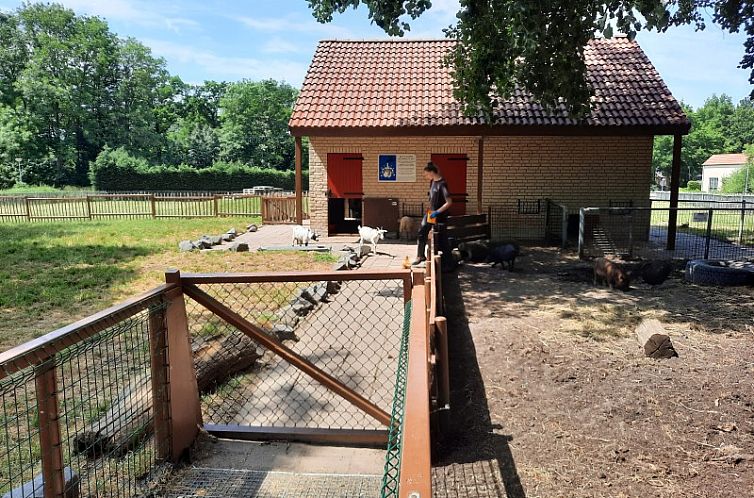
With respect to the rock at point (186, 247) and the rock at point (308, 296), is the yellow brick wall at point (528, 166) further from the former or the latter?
the rock at point (308, 296)

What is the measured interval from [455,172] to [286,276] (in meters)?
13.0

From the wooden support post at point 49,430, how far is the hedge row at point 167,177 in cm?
4242

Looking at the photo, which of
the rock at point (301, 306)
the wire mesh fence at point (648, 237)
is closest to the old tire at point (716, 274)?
the wire mesh fence at point (648, 237)

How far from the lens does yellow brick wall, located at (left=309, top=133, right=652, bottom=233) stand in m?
15.4

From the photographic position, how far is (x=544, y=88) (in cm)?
1116

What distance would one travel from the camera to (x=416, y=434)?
130cm

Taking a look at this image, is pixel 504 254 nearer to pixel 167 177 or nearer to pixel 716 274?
pixel 716 274

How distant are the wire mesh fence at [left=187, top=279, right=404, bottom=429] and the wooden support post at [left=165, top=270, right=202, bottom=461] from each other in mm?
723

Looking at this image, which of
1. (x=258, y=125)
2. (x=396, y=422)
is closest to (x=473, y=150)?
(x=396, y=422)

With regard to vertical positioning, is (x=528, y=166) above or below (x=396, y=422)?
above

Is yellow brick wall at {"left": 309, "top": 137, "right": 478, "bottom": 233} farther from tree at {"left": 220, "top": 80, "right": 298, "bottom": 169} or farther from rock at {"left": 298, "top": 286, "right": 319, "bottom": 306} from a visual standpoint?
tree at {"left": 220, "top": 80, "right": 298, "bottom": 169}

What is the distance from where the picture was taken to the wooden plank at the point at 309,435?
12.0 feet

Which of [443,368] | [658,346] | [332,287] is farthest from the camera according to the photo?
[332,287]

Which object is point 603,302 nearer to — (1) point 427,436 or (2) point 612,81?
(1) point 427,436
